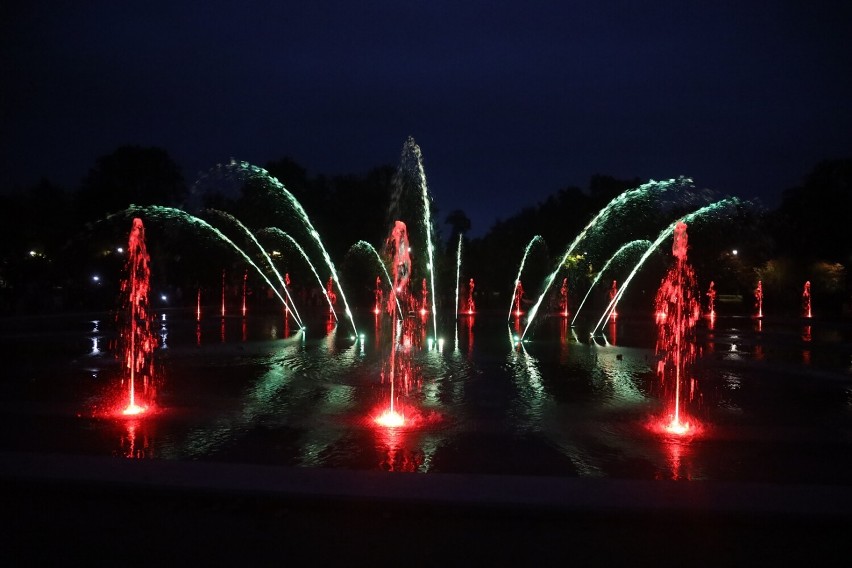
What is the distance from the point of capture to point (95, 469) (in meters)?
7.08

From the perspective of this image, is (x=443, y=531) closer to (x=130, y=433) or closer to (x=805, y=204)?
(x=130, y=433)

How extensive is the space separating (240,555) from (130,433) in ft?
16.7

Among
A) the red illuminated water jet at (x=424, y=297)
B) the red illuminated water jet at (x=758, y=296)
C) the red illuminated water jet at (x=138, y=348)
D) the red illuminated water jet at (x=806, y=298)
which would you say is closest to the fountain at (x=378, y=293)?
the red illuminated water jet at (x=424, y=297)

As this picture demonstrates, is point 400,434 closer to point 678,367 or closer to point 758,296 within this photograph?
point 678,367

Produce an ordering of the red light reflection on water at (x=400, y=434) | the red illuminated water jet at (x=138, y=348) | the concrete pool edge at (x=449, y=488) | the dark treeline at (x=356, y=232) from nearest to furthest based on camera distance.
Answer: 1. the concrete pool edge at (x=449, y=488)
2. the red light reflection on water at (x=400, y=434)
3. the red illuminated water jet at (x=138, y=348)
4. the dark treeline at (x=356, y=232)

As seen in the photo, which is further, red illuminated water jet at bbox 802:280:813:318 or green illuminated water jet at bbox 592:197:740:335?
red illuminated water jet at bbox 802:280:813:318

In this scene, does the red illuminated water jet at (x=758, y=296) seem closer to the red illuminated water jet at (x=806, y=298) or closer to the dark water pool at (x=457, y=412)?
the red illuminated water jet at (x=806, y=298)

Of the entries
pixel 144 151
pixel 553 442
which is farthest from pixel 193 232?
pixel 553 442

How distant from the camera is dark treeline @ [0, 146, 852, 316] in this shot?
5466 centimetres

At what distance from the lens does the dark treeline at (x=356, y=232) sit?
54.7 m

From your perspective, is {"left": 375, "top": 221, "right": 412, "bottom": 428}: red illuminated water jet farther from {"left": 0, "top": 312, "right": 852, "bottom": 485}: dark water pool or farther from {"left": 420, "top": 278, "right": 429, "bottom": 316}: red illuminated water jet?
{"left": 420, "top": 278, "right": 429, "bottom": 316}: red illuminated water jet

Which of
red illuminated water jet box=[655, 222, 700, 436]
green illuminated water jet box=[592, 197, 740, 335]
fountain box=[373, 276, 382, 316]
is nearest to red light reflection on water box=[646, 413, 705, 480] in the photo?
red illuminated water jet box=[655, 222, 700, 436]

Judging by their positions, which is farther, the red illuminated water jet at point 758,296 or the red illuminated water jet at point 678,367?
the red illuminated water jet at point 758,296

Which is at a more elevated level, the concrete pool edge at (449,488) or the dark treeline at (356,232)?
the dark treeline at (356,232)
